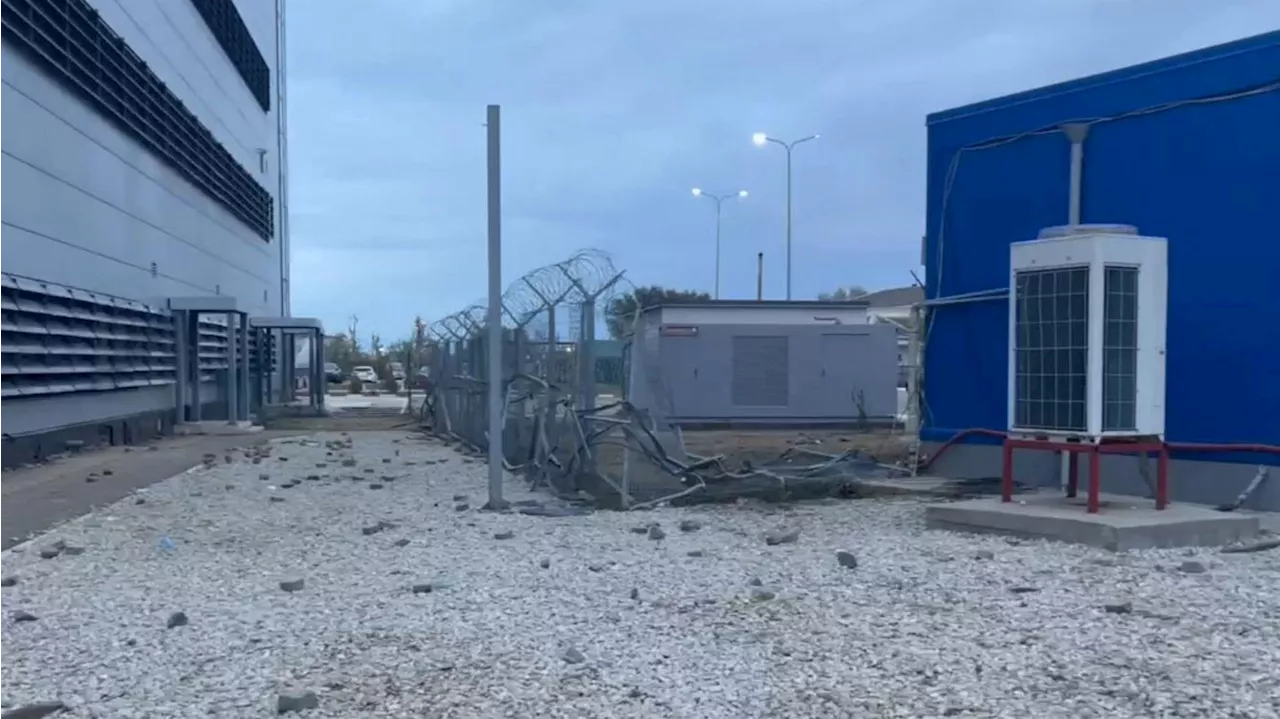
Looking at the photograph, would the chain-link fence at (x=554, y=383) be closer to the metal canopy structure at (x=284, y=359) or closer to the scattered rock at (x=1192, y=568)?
the scattered rock at (x=1192, y=568)

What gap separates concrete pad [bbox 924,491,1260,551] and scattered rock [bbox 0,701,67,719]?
6.90 m

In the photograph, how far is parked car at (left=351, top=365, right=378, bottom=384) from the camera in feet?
220

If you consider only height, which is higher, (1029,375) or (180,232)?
(180,232)

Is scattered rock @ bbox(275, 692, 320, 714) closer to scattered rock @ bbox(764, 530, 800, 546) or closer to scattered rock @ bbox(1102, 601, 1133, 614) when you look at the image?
scattered rock @ bbox(1102, 601, 1133, 614)

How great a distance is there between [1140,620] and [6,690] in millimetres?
5758

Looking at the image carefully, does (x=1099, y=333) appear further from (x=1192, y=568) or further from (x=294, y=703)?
(x=294, y=703)

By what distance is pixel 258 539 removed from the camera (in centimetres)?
1141

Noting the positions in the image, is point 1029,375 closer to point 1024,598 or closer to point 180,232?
point 1024,598

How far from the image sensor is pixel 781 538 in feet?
34.7

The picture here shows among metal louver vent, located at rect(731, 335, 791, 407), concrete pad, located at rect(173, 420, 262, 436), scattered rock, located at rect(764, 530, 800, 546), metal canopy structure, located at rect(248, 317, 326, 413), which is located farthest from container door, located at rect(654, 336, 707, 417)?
scattered rock, located at rect(764, 530, 800, 546)

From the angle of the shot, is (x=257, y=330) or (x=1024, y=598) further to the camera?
(x=257, y=330)

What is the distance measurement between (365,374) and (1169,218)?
63.1 metres

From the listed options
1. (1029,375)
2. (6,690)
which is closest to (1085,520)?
(1029,375)

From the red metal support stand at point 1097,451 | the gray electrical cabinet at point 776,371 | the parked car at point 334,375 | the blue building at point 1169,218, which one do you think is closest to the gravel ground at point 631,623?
the red metal support stand at point 1097,451
